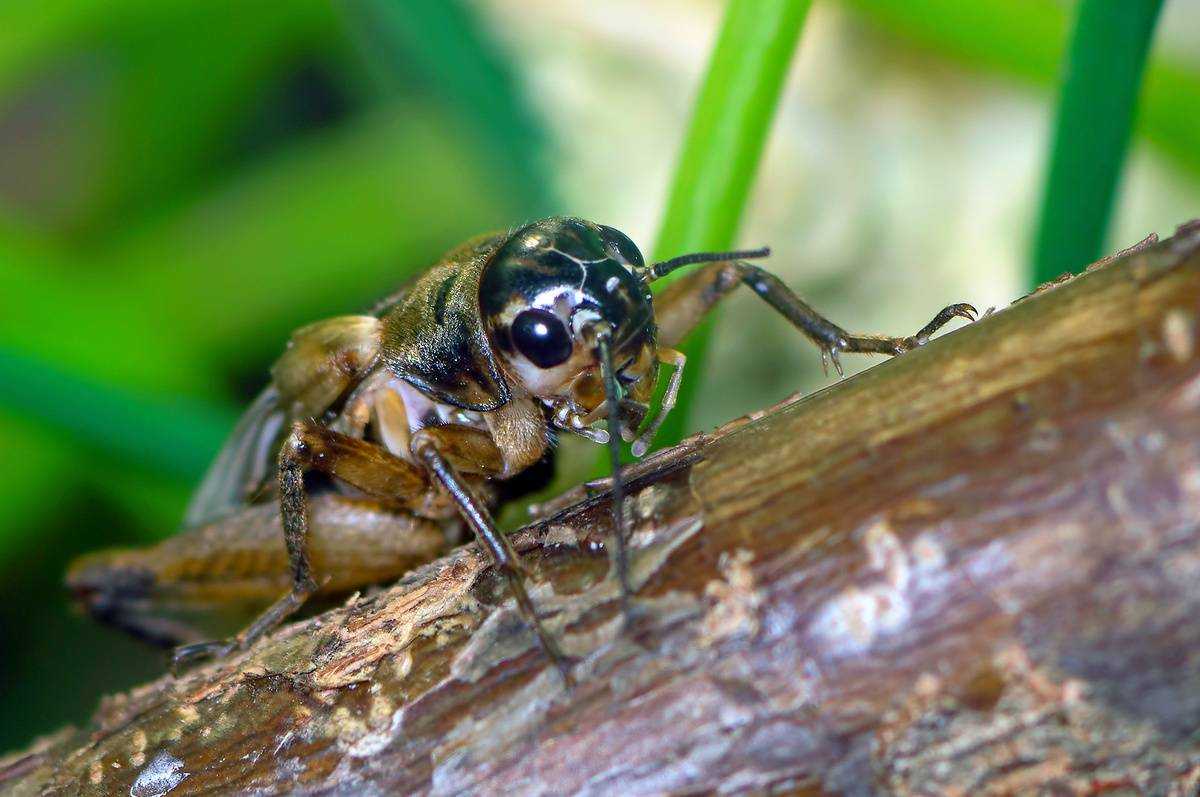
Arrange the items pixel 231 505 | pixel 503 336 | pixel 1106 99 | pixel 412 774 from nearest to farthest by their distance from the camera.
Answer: pixel 412 774 < pixel 1106 99 < pixel 503 336 < pixel 231 505

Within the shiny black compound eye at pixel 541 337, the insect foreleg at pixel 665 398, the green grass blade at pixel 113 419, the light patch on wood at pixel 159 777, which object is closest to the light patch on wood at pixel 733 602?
the insect foreleg at pixel 665 398

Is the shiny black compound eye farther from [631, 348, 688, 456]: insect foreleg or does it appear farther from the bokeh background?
the bokeh background

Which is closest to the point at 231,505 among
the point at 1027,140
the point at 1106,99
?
the point at 1106,99

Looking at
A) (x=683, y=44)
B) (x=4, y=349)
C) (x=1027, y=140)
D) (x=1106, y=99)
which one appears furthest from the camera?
(x=683, y=44)

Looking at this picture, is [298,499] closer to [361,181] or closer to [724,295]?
[724,295]

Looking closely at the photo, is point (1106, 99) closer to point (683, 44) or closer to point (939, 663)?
point (939, 663)

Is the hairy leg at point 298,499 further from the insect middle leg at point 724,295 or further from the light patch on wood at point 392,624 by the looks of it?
the insect middle leg at point 724,295
